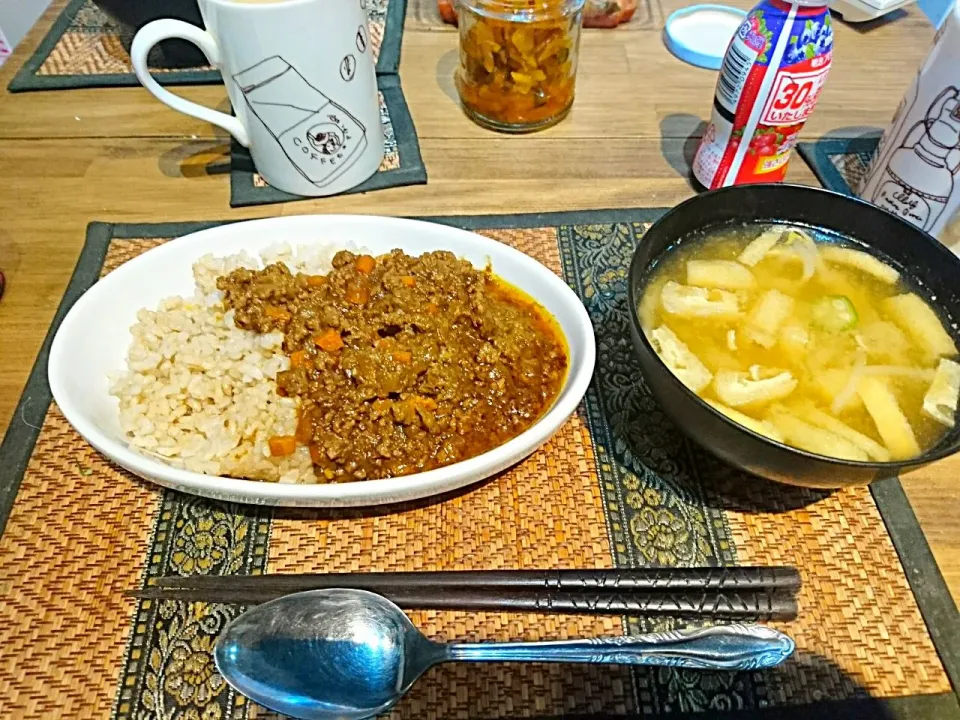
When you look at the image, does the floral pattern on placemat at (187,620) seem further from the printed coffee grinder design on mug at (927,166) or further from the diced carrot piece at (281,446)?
the printed coffee grinder design on mug at (927,166)

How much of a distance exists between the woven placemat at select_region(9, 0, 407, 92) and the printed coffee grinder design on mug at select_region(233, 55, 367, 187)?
615mm

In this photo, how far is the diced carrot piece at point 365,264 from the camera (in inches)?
57.5

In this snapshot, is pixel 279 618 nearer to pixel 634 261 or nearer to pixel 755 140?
pixel 634 261

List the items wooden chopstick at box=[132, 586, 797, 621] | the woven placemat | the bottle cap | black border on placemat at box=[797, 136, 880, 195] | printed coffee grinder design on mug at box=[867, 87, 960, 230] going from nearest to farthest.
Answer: wooden chopstick at box=[132, 586, 797, 621]
printed coffee grinder design on mug at box=[867, 87, 960, 230]
black border on placemat at box=[797, 136, 880, 195]
the woven placemat
the bottle cap

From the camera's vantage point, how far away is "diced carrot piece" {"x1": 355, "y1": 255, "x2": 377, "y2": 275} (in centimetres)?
146

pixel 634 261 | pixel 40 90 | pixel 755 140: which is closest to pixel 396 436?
pixel 634 261

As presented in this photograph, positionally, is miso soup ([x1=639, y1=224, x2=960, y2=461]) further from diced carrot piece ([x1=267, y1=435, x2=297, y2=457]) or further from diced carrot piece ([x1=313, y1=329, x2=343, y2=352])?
diced carrot piece ([x1=267, y1=435, x2=297, y2=457])

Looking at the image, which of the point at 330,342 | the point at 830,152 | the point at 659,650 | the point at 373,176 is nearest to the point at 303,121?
the point at 373,176

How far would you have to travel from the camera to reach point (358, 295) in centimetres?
142

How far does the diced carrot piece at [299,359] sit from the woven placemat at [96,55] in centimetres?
131

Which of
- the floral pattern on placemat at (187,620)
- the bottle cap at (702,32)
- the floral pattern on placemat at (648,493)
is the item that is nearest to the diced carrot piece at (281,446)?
the floral pattern on placemat at (187,620)

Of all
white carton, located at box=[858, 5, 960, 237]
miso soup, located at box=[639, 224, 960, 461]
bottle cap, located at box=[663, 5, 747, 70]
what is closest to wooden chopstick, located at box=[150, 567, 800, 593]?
miso soup, located at box=[639, 224, 960, 461]

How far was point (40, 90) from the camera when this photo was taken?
2.16m

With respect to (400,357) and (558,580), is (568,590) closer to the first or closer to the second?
(558,580)
